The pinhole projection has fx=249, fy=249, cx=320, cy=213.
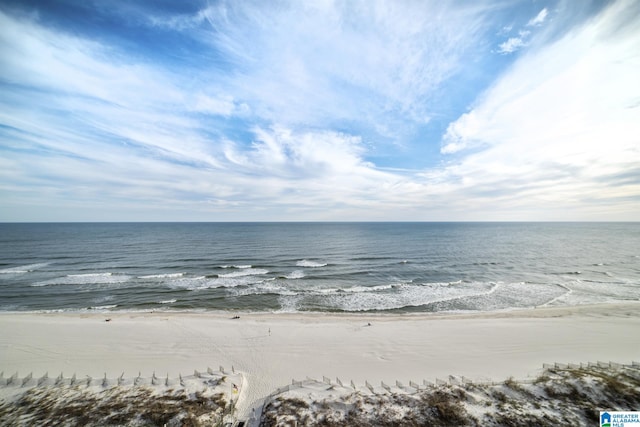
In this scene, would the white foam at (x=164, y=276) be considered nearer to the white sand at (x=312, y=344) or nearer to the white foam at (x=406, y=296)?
the white sand at (x=312, y=344)

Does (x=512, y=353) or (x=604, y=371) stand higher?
(x=604, y=371)

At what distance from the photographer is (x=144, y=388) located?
12.9 metres

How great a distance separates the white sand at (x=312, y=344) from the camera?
15867mm

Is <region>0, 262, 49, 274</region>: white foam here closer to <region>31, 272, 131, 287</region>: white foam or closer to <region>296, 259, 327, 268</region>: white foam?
<region>31, 272, 131, 287</region>: white foam

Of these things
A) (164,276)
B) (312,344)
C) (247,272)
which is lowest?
(312,344)

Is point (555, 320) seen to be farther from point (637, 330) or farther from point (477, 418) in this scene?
point (477, 418)

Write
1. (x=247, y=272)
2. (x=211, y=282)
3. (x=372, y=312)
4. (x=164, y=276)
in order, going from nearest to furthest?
(x=372, y=312) → (x=211, y=282) → (x=164, y=276) → (x=247, y=272)

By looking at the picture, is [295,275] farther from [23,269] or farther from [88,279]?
[23,269]

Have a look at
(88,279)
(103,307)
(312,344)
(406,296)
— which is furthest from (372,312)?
(88,279)

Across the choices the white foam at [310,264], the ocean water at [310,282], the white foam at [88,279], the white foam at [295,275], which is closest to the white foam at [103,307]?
the ocean water at [310,282]

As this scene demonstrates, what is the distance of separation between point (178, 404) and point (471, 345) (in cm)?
1967

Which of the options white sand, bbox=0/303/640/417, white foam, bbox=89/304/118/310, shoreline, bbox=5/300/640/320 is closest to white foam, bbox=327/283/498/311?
shoreline, bbox=5/300/640/320

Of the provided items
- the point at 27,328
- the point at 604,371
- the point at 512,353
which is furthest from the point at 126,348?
the point at 604,371

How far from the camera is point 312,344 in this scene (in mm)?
19062
